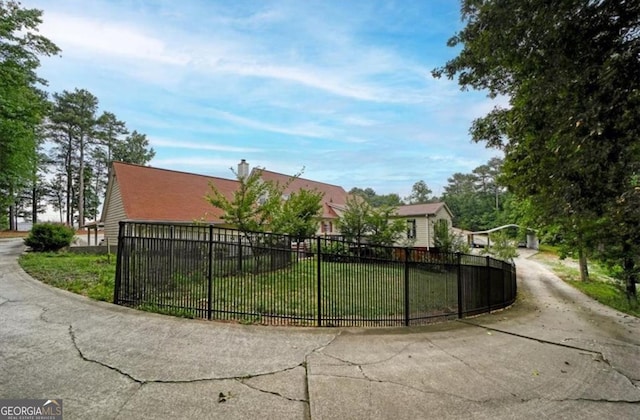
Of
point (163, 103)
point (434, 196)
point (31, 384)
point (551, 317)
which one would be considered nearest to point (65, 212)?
point (163, 103)

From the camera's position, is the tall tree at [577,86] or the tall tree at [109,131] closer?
the tall tree at [577,86]

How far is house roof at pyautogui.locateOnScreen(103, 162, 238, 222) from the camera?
1562 cm

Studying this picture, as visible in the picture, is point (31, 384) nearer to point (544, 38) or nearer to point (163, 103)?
point (544, 38)

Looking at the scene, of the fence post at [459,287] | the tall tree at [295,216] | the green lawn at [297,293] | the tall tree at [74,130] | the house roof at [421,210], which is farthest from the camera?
the tall tree at [74,130]

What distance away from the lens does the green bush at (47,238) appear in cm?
1265

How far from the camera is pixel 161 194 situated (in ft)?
56.7

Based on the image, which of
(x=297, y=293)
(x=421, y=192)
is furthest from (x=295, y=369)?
(x=421, y=192)

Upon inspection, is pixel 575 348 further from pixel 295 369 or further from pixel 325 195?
pixel 325 195

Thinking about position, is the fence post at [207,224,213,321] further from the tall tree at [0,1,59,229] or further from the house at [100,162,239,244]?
the tall tree at [0,1,59,229]

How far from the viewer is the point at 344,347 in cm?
406

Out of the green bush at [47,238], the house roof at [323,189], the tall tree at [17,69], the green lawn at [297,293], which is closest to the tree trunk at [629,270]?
the green lawn at [297,293]

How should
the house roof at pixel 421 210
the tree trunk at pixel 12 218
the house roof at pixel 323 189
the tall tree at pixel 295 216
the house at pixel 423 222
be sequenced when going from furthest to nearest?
the tree trunk at pixel 12 218 < the house roof at pixel 323 189 < the house roof at pixel 421 210 < the house at pixel 423 222 < the tall tree at pixel 295 216

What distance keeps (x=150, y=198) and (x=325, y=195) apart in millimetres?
15355

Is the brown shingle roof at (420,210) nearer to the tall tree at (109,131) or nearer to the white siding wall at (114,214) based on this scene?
the white siding wall at (114,214)
